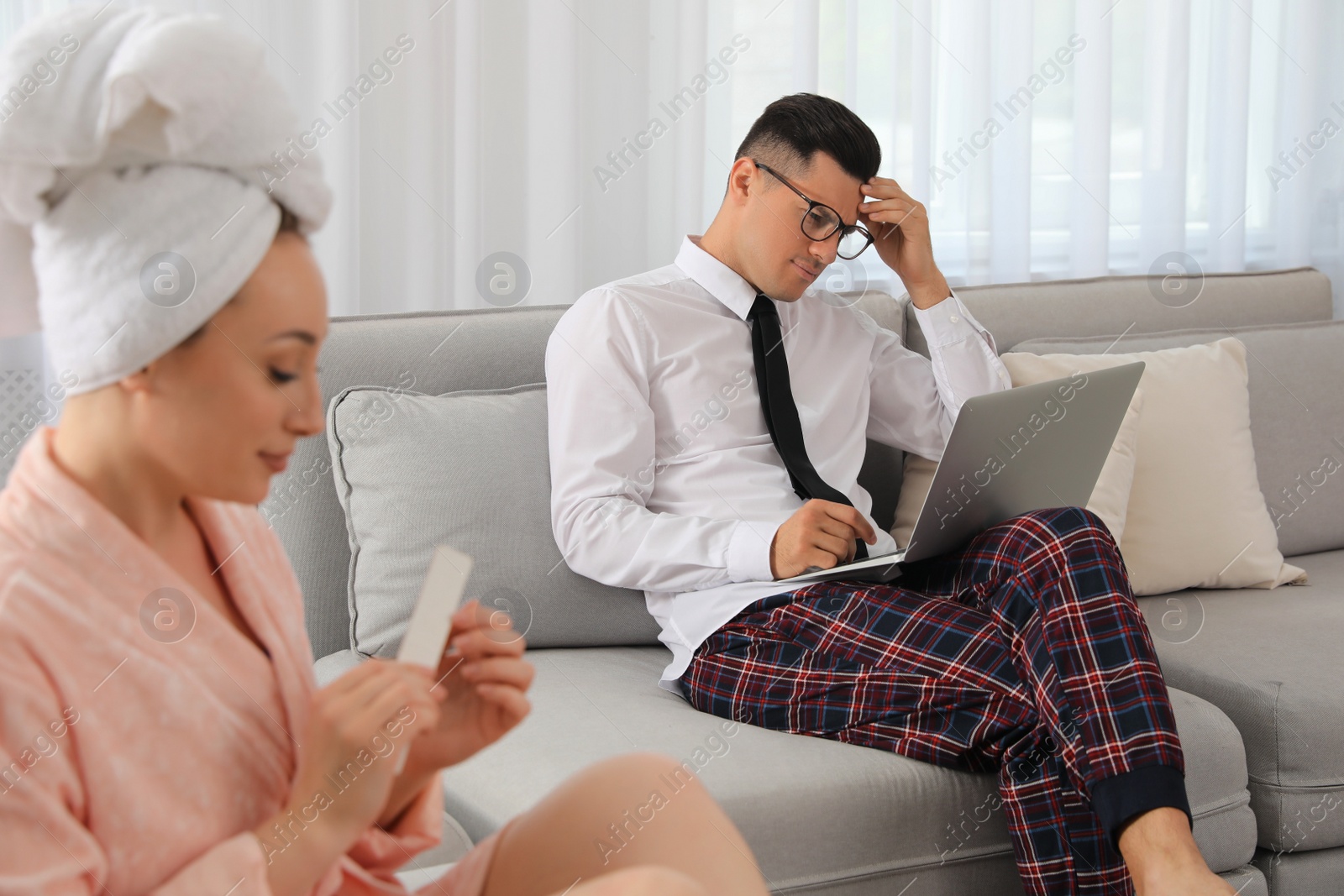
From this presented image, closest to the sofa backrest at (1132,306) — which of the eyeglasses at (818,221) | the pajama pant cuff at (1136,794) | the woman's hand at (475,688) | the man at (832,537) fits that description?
the man at (832,537)

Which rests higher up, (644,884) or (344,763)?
(344,763)

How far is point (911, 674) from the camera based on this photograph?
A: 4.41 feet

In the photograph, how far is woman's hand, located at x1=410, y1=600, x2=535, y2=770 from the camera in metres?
0.57

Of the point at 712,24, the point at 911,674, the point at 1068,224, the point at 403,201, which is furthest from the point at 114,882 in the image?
the point at 1068,224

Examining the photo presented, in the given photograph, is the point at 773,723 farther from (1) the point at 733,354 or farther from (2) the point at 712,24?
(2) the point at 712,24

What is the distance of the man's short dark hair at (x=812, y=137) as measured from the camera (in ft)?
5.69

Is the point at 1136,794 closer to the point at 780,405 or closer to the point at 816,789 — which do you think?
the point at 816,789

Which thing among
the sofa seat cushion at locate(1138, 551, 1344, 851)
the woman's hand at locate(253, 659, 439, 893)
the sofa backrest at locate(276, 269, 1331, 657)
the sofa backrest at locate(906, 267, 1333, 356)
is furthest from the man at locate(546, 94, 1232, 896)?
the woman's hand at locate(253, 659, 439, 893)

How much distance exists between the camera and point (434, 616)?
18.6 inches

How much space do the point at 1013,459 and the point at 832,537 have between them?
0.24 m

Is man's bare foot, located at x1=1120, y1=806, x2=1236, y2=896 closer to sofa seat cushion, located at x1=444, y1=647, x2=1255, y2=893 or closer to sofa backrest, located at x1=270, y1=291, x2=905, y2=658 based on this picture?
sofa seat cushion, located at x1=444, y1=647, x2=1255, y2=893

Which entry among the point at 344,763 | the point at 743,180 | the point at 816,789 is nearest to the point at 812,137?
the point at 743,180

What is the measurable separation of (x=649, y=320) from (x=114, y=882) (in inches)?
50.8

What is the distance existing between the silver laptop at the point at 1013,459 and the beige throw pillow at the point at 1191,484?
1.21ft
